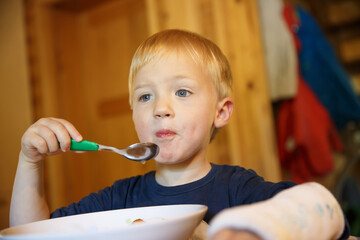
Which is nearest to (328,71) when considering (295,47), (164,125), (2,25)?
(295,47)

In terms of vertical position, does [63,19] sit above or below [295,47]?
above

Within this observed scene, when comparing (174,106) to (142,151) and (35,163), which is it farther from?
(35,163)

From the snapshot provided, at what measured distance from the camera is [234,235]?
1.39 ft

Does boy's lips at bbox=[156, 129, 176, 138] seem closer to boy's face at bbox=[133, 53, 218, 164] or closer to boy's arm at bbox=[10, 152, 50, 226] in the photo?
boy's face at bbox=[133, 53, 218, 164]

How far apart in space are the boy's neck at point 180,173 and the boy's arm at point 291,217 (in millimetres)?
396

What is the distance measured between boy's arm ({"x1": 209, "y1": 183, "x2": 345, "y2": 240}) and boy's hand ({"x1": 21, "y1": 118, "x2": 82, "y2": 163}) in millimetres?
417

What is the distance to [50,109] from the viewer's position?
8.95ft

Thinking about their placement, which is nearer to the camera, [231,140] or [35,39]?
[231,140]

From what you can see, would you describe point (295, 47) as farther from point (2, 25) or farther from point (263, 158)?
point (2, 25)

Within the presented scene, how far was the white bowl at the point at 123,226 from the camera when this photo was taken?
18.2 inches

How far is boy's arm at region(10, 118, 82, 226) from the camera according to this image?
790 mm

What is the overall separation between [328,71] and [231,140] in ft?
2.56

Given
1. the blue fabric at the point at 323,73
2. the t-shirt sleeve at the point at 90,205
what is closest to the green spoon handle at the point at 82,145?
the t-shirt sleeve at the point at 90,205

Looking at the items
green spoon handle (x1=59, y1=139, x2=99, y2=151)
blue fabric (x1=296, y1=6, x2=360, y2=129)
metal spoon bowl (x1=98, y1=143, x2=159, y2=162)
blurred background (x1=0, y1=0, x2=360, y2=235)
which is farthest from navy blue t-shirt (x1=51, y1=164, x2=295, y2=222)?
blue fabric (x1=296, y1=6, x2=360, y2=129)
